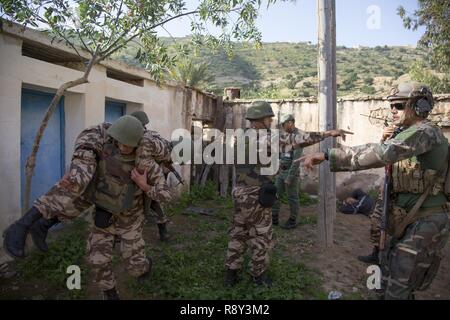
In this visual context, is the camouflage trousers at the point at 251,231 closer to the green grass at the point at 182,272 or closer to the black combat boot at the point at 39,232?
the green grass at the point at 182,272

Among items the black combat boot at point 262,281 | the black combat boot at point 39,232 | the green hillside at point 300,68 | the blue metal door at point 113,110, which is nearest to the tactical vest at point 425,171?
the black combat boot at point 262,281

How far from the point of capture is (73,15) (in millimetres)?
3475

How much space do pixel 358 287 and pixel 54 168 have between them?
165 inches

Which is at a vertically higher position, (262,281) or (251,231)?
(251,231)

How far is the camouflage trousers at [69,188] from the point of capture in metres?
2.71

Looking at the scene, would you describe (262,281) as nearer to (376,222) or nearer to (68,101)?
(376,222)

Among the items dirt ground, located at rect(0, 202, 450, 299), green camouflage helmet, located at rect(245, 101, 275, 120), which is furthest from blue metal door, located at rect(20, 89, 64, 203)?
green camouflage helmet, located at rect(245, 101, 275, 120)

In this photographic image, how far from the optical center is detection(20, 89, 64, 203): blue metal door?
4.29m

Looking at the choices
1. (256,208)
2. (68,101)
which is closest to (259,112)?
(256,208)

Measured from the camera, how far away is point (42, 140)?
15.0 ft

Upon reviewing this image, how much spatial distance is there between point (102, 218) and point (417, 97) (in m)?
2.73

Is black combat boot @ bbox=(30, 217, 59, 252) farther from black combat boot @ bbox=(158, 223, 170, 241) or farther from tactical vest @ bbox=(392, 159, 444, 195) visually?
tactical vest @ bbox=(392, 159, 444, 195)
